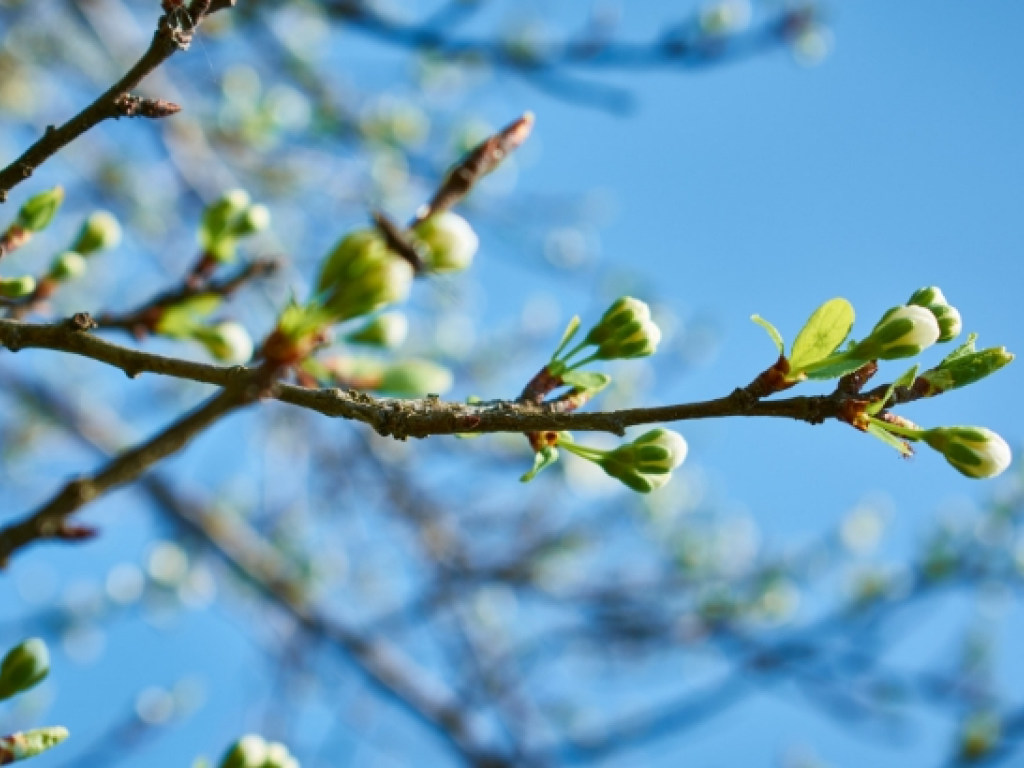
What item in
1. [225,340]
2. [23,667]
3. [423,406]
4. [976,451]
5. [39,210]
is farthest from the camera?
[225,340]

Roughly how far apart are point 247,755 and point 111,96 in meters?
1.12

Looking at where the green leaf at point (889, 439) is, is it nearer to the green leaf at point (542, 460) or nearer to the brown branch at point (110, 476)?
the green leaf at point (542, 460)

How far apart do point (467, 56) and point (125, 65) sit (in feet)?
6.42

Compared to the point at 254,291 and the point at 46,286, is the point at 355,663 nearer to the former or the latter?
the point at 254,291

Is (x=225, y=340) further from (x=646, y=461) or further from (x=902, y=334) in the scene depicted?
(x=902, y=334)

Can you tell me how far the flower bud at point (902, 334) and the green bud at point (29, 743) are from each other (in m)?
1.37

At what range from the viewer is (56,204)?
1.84 meters

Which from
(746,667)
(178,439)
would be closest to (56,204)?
(178,439)

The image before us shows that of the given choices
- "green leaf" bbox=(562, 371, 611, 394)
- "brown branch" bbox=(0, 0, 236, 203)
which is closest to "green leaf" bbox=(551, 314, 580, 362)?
"green leaf" bbox=(562, 371, 611, 394)

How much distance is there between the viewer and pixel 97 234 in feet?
7.18

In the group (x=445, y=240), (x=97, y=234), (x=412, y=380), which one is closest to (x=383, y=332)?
(x=412, y=380)

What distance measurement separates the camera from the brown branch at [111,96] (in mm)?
1279

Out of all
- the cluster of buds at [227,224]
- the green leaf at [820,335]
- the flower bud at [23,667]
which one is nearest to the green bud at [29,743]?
the flower bud at [23,667]

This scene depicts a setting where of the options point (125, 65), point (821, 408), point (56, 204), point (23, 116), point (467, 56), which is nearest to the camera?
point (821, 408)
